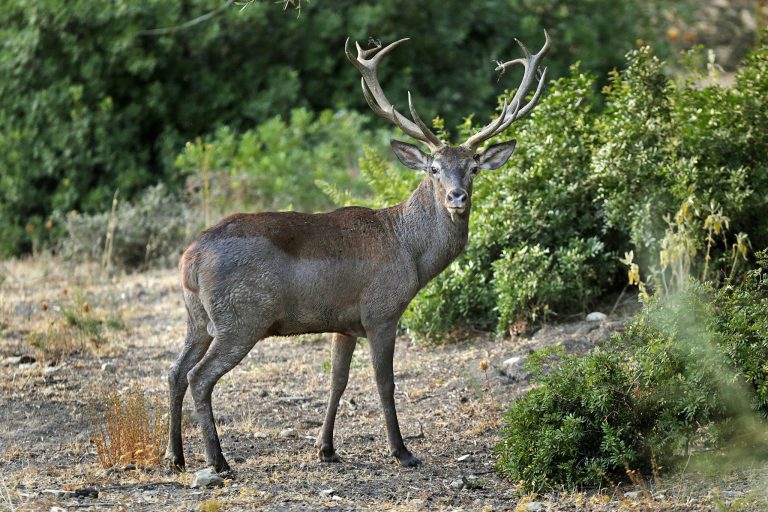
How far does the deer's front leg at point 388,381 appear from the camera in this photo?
7129 mm

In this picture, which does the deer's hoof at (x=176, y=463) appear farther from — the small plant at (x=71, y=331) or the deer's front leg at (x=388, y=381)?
the small plant at (x=71, y=331)

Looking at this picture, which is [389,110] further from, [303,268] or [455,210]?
[303,268]

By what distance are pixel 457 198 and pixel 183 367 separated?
7.11 ft

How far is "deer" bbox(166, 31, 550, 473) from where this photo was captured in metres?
6.82

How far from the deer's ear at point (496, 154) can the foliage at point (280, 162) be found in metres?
5.51

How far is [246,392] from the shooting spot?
8.84m

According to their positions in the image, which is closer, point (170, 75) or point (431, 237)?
point (431, 237)

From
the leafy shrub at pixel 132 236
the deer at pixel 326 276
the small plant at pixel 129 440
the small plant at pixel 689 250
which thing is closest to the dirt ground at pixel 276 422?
the small plant at pixel 129 440

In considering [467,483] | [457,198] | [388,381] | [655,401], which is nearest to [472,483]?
[467,483]

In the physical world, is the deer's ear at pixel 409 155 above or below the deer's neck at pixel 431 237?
above

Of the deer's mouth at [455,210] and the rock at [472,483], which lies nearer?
the rock at [472,483]

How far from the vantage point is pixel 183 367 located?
279 inches

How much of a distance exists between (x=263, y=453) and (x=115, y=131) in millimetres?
9266

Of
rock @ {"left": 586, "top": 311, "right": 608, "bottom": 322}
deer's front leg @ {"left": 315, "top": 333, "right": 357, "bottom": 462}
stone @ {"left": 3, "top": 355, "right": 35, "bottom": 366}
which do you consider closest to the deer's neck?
deer's front leg @ {"left": 315, "top": 333, "right": 357, "bottom": 462}
